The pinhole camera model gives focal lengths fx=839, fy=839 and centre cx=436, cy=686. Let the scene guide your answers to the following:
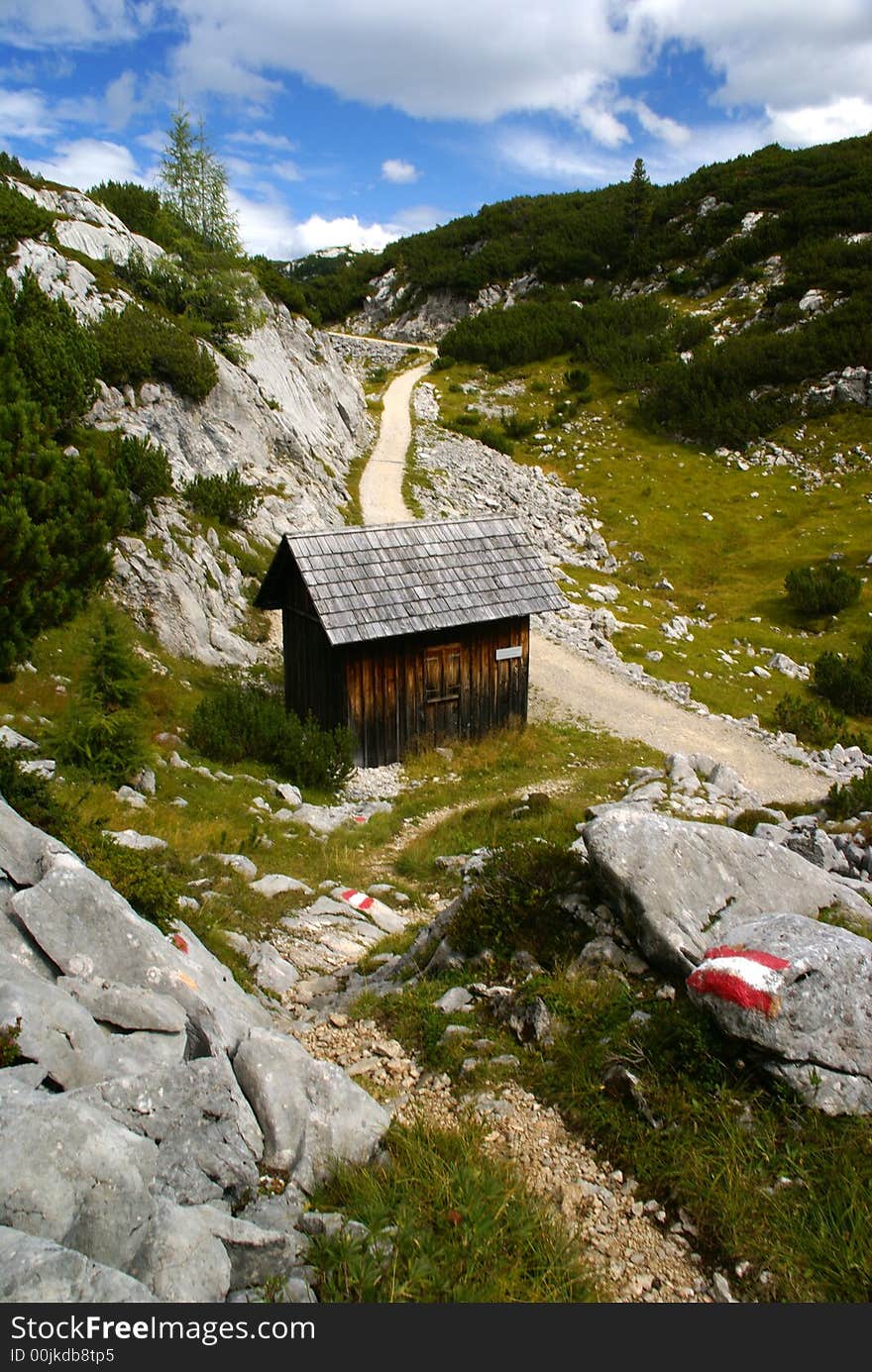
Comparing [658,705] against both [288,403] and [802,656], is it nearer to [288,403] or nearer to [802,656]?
[802,656]

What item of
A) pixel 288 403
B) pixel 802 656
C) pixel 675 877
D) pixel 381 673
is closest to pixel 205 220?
pixel 288 403

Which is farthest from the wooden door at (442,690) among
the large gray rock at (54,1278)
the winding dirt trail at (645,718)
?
the large gray rock at (54,1278)

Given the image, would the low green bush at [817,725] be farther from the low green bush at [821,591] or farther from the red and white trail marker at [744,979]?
the red and white trail marker at [744,979]

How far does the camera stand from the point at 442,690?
60.3ft

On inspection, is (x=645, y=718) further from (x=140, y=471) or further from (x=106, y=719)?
(x=140, y=471)

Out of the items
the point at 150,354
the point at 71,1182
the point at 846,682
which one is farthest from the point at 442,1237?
the point at 150,354

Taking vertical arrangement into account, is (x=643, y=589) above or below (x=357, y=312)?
below

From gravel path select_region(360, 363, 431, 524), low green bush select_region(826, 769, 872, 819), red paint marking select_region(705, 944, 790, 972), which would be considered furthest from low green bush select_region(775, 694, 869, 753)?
red paint marking select_region(705, 944, 790, 972)

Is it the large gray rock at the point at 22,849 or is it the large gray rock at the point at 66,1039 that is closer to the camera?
the large gray rock at the point at 66,1039

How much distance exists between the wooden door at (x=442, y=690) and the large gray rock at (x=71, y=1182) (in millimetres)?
14128

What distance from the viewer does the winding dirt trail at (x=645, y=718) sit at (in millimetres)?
18234

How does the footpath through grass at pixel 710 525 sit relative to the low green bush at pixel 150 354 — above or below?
below

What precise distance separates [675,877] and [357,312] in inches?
3205

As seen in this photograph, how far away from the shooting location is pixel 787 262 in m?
53.0
